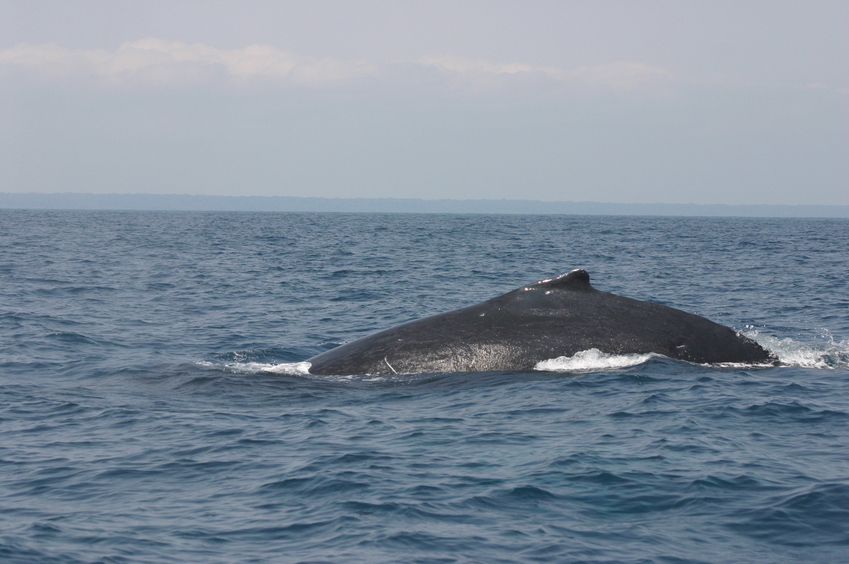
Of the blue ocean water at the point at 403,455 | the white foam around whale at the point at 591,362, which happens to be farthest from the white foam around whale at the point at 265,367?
the white foam around whale at the point at 591,362

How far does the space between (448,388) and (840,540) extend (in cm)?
570

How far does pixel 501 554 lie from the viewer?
21.6 ft

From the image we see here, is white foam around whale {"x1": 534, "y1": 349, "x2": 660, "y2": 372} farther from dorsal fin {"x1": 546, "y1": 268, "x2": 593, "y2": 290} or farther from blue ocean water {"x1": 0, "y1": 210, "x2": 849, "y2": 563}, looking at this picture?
dorsal fin {"x1": 546, "y1": 268, "x2": 593, "y2": 290}

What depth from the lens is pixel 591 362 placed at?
12102 millimetres

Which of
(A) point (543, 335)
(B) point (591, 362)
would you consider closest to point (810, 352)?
(B) point (591, 362)

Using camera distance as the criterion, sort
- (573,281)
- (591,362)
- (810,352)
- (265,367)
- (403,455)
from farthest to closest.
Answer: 1. (810,352)
2. (265,367)
3. (573,281)
4. (591,362)
5. (403,455)

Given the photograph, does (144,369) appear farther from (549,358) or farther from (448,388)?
(549,358)

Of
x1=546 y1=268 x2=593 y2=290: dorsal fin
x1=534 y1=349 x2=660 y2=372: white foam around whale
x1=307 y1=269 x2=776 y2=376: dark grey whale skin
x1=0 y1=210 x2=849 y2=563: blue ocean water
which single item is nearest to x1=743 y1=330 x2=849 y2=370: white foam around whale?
x1=0 y1=210 x2=849 y2=563: blue ocean water

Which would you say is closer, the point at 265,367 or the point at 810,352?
the point at 265,367

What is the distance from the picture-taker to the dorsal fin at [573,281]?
40.4ft

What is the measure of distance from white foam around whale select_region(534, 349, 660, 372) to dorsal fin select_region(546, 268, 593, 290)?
95 cm

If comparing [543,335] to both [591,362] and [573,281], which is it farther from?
[573,281]

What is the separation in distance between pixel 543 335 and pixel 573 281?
2.93 ft

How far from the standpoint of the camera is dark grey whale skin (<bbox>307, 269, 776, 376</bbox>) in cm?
1212
